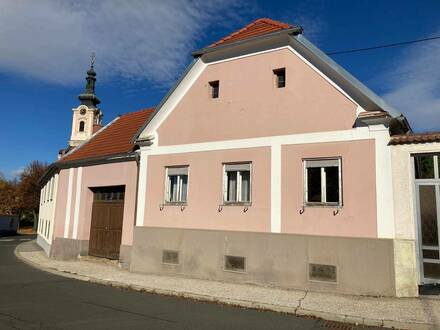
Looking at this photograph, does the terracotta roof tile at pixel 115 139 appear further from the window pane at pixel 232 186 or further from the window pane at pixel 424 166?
the window pane at pixel 424 166

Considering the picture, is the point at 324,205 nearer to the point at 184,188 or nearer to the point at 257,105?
the point at 257,105

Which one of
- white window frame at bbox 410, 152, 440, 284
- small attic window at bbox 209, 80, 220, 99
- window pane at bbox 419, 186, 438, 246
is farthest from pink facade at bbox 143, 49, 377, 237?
window pane at bbox 419, 186, 438, 246

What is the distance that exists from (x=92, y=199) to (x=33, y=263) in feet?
10.8

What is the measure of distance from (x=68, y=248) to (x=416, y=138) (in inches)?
546

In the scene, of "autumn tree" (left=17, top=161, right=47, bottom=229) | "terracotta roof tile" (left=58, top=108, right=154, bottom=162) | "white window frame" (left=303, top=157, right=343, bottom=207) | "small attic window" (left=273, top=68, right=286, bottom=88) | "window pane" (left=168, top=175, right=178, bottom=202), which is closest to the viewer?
"white window frame" (left=303, top=157, right=343, bottom=207)

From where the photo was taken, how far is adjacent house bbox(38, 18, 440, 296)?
944 cm

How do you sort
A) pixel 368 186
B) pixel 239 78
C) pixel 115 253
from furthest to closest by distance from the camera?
pixel 115 253
pixel 239 78
pixel 368 186

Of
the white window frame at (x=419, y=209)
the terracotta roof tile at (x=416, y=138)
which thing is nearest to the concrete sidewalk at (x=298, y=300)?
the white window frame at (x=419, y=209)

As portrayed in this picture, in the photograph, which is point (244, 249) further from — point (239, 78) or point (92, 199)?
point (92, 199)

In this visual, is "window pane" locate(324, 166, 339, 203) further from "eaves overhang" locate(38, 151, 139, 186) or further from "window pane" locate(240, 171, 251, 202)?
"eaves overhang" locate(38, 151, 139, 186)

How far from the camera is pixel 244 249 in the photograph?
36.9 feet

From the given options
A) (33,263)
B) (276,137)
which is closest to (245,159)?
(276,137)

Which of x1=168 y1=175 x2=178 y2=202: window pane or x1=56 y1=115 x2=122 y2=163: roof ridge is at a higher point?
x1=56 y1=115 x2=122 y2=163: roof ridge

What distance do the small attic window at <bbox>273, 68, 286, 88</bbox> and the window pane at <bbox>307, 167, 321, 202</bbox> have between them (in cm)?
263
